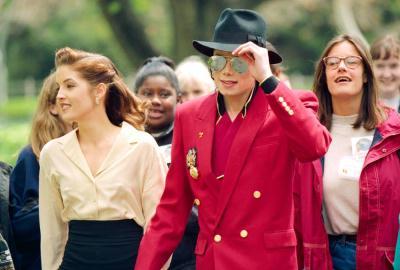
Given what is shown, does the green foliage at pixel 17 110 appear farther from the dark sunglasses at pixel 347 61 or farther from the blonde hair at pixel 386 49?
the dark sunglasses at pixel 347 61

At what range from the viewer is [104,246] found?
17.9 ft

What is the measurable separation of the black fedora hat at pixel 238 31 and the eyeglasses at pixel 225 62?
6 cm

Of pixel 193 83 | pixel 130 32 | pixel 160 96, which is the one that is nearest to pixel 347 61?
pixel 160 96

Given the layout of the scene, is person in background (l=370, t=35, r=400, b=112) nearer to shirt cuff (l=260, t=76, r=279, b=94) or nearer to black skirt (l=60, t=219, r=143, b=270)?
black skirt (l=60, t=219, r=143, b=270)

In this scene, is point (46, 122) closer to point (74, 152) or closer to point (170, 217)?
point (74, 152)

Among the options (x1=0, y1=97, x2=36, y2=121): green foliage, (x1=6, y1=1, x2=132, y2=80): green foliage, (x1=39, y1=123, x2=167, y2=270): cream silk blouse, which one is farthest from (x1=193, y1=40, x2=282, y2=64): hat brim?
(x1=6, y1=1, x2=132, y2=80): green foliage

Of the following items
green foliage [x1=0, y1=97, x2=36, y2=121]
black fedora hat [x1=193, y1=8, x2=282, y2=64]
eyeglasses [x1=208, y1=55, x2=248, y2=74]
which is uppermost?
black fedora hat [x1=193, y1=8, x2=282, y2=64]

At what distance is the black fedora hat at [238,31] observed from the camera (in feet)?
15.9

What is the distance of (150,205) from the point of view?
5.46 m

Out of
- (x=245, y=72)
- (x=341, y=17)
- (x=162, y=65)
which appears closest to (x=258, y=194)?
(x=245, y=72)

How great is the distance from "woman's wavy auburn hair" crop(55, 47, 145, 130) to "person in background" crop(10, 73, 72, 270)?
66 centimetres

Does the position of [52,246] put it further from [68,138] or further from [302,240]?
[302,240]

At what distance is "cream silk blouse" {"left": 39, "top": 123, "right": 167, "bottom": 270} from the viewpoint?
17.9 feet

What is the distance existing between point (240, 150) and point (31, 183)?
2219mm
